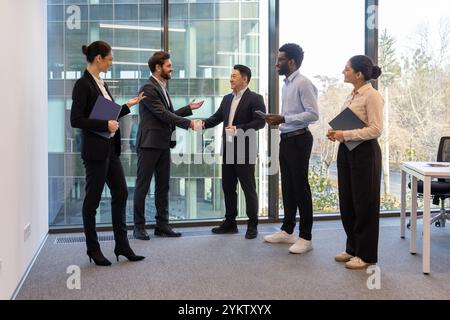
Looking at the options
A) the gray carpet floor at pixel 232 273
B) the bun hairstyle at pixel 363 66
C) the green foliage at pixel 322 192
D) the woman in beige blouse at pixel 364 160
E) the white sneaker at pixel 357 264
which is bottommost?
the gray carpet floor at pixel 232 273

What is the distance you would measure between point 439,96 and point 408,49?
596mm

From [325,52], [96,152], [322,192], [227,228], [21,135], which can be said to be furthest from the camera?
[322,192]

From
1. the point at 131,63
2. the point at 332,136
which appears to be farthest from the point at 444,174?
the point at 131,63

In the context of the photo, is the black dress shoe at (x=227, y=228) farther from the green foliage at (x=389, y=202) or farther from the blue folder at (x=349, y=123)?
the green foliage at (x=389, y=202)

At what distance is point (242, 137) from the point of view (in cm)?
416

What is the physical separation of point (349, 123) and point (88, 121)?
164cm

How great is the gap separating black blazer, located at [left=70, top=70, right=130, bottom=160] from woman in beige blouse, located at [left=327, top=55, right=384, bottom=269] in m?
1.48

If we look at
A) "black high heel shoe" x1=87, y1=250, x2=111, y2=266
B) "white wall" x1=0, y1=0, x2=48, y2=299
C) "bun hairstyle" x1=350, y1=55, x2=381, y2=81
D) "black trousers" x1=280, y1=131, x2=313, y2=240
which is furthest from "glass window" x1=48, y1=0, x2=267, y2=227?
"bun hairstyle" x1=350, y1=55, x2=381, y2=81

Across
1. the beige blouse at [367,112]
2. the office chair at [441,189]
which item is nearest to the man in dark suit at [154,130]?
the beige blouse at [367,112]

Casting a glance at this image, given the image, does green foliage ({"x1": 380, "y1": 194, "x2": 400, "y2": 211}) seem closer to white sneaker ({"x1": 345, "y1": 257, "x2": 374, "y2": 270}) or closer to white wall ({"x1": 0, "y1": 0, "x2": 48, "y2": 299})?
white sneaker ({"x1": 345, "y1": 257, "x2": 374, "y2": 270})

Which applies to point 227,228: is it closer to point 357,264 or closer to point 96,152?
point 357,264

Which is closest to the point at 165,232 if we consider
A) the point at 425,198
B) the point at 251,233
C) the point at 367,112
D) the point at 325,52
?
the point at 251,233

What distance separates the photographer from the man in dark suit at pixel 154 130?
398 centimetres

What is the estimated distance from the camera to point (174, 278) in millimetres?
2963
